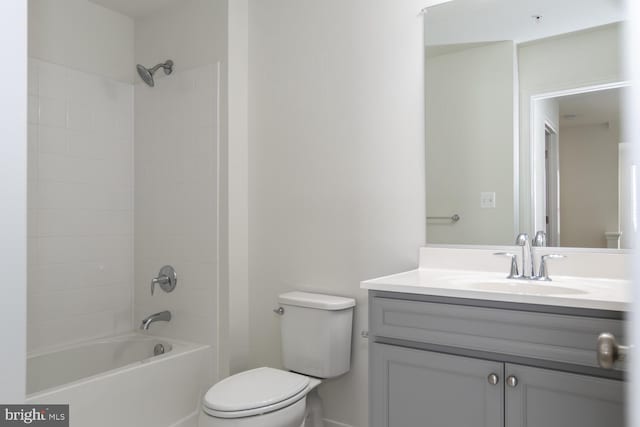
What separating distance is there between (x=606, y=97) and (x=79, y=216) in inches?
107

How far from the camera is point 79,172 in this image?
266cm

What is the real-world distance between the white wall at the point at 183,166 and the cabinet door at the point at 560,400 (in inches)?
64.8

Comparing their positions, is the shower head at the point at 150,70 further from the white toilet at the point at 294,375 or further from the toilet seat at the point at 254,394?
the toilet seat at the point at 254,394

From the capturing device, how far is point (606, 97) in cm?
169

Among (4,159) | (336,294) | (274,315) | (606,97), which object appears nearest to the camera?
(4,159)

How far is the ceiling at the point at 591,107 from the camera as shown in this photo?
5.50 ft

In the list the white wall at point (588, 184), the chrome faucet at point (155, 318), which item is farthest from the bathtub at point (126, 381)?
the white wall at point (588, 184)

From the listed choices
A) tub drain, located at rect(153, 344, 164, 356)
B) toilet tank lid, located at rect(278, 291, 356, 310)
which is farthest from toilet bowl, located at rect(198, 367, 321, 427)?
tub drain, located at rect(153, 344, 164, 356)

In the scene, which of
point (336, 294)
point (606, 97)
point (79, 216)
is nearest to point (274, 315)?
point (336, 294)

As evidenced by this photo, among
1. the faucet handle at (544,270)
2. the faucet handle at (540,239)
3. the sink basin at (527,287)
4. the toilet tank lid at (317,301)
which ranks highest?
the faucet handle at (540,239)

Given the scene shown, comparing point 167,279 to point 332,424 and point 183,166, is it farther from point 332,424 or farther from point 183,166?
point 332,424

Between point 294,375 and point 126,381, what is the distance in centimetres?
80

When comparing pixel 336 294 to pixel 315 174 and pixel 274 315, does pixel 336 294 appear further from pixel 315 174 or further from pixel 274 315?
pixel 315 174

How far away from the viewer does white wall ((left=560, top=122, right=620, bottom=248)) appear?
5.53 ft
